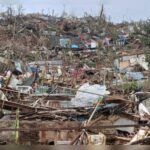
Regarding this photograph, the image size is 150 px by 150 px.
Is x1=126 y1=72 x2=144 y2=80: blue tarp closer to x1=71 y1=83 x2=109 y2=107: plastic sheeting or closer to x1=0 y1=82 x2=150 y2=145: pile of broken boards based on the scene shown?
x1=71 y1=83 x2=109 y2=107: plastic sheeting

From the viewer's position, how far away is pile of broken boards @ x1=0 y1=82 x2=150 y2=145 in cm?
688

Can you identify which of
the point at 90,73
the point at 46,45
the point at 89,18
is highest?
the point at 89,18

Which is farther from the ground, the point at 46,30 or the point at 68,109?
the point at 46,30

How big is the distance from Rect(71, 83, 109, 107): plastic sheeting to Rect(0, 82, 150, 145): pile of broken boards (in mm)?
106

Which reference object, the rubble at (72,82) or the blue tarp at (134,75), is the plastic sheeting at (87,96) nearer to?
the rubble at (72,82)

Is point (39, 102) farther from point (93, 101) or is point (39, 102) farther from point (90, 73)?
point (90, 73)

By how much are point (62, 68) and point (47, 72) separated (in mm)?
779

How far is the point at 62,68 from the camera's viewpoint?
13586mm

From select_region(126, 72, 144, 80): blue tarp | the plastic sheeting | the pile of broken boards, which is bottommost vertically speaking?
the pile of broken boards

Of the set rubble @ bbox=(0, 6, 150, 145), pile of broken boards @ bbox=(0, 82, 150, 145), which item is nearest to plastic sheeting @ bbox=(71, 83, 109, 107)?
rubble @ bbox=(0, 6, 150, 145)

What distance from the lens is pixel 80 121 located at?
297 inches

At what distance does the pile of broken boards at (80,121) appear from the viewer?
688 cm

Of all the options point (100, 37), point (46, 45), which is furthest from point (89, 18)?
point (46, 45)

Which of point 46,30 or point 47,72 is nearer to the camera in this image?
point 47,72
